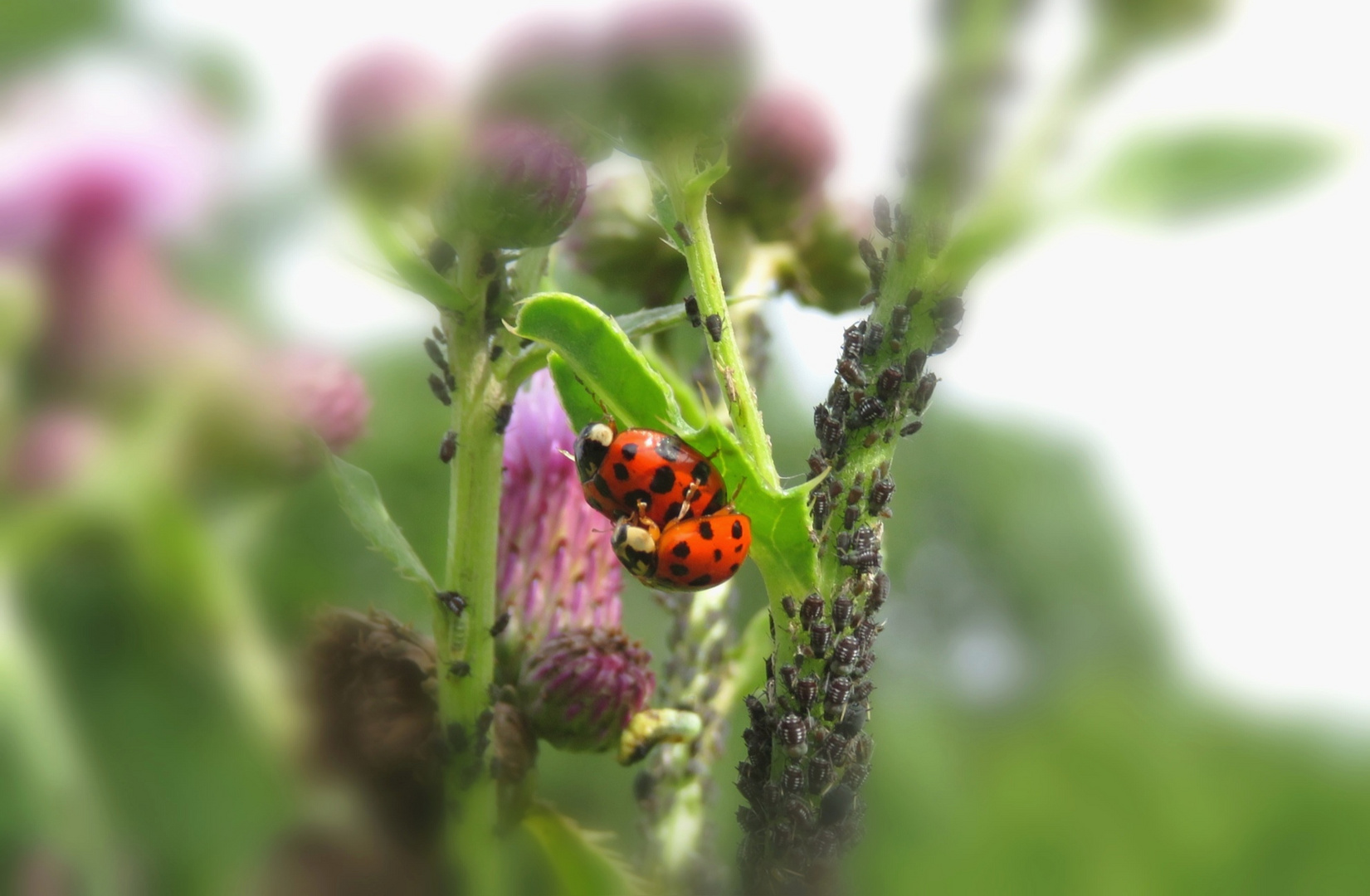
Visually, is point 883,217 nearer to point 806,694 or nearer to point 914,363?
point 914,363

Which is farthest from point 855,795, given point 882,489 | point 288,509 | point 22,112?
point 22,112

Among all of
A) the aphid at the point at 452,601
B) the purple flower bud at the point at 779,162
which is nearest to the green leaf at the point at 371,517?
Answer: the aphid at the point at 452,601

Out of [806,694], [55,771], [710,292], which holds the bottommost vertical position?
[55,771]

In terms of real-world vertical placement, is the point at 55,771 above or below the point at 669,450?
below

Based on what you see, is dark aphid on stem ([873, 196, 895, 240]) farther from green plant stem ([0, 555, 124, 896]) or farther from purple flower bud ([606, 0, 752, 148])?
green plant stem ([0, 555, 124, 896])

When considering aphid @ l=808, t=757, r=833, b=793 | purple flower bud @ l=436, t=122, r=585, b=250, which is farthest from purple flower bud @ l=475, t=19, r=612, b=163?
aphid @ l=808, t=757, r=833, b=793

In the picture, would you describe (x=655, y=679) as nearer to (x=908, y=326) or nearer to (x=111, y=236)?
(x=908, y=326)

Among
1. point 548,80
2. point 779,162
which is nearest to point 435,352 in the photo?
point 548,80
